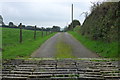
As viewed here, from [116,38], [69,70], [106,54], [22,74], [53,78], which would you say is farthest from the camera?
[116,38]

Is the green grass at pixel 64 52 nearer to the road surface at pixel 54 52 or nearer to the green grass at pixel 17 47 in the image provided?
the road surface at pixel 54 52

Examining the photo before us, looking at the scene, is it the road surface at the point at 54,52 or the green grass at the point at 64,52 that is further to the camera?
the road surface at the point at 54,52

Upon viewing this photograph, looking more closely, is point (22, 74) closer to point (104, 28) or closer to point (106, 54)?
point (106, 54)

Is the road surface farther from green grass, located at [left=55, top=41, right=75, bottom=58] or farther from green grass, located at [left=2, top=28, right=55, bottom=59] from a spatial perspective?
green grass, located at [left=2, top=28, right=55, bottom=59]

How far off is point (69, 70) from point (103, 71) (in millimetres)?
1041

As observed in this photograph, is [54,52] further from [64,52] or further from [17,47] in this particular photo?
[17,47]

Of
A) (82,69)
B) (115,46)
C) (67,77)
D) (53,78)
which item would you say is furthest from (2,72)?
(115,46)

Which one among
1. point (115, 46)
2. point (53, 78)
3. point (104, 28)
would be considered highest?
point (104, 28)

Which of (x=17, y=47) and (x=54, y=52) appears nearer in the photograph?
(x=54, y=52)

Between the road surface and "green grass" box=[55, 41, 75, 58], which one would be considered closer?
"green grass" box=[55, 41, 75, 58]

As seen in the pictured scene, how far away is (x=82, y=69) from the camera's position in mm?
5312

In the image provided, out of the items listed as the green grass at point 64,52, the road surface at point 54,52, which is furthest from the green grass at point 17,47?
the green grass at point 64,52

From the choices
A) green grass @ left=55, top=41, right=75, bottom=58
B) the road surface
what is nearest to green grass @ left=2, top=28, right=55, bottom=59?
the road surface

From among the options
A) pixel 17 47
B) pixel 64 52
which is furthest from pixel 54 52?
pixel 17 47
